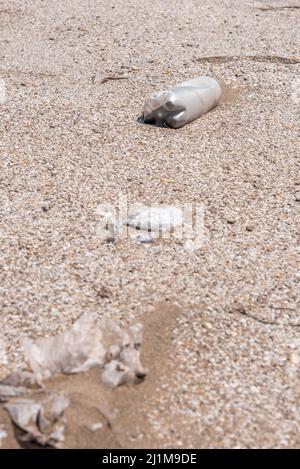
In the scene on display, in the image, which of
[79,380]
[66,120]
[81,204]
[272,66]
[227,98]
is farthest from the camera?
[272,66]

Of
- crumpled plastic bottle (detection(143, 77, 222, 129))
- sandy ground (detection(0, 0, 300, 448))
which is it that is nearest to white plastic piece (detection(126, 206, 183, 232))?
sandy ground (detection(0, 0, 300, 448))

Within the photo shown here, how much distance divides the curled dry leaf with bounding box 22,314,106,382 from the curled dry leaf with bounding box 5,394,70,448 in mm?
114

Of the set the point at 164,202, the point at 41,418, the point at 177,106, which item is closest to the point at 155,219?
the point at 164,202

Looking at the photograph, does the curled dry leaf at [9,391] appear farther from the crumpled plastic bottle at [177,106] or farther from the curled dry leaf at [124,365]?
the crumpled plastic bottle at [177,106]

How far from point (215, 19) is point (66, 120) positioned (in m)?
2.46

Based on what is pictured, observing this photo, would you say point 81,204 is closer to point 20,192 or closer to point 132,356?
point 20,192

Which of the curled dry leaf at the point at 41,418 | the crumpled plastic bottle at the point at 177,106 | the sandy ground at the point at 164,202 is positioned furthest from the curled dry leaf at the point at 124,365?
the crumpled plastic bottle at the point at 177,106

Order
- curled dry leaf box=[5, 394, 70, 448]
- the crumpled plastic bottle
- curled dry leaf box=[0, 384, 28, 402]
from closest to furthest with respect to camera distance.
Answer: curled dry leaf box=[5, 394, 70, 448]
curled dry leaf box=[0, 384, 28, 402]
the crumpled plastic bottle

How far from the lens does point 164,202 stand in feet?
10.7

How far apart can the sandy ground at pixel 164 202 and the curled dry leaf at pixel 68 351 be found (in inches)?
1.6

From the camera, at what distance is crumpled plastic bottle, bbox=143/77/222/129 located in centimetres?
401

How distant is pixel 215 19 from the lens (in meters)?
5.95

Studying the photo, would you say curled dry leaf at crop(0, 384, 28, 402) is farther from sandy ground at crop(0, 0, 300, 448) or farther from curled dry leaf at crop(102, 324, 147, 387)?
curled dry leaf at crop(102, 324, 147, 387)

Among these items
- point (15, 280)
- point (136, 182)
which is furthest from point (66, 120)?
point (15, 280)
